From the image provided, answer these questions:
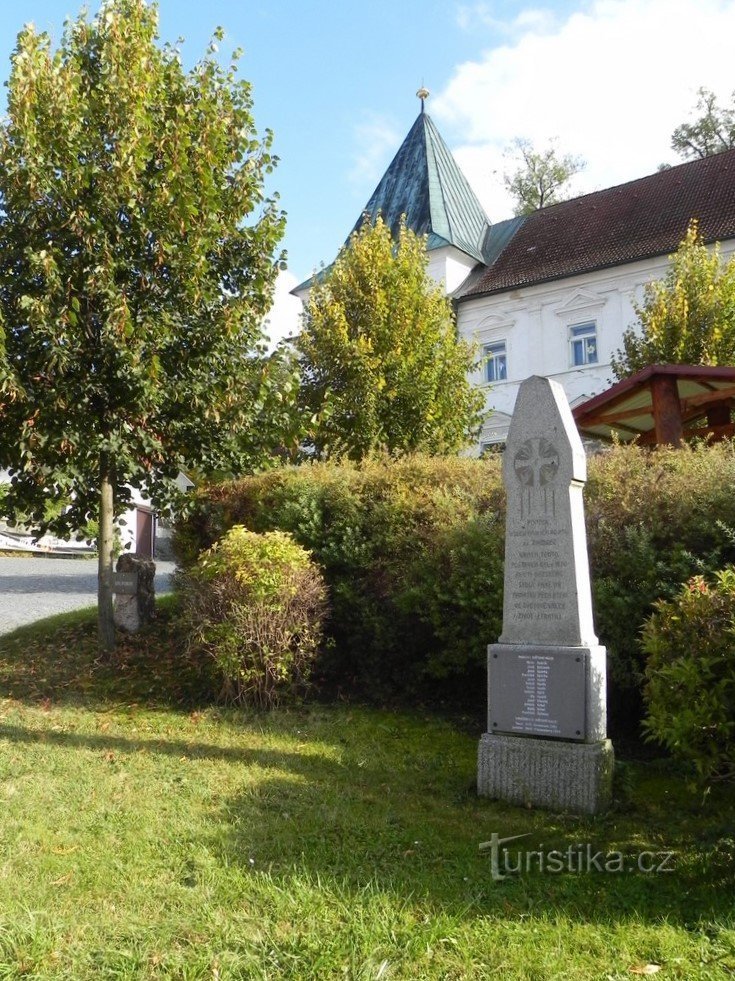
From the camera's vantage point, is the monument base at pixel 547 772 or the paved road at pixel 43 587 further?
the paved road at pixel 43 587

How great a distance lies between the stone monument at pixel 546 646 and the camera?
536 centimetres

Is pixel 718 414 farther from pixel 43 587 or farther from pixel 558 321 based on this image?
pixel 558 321

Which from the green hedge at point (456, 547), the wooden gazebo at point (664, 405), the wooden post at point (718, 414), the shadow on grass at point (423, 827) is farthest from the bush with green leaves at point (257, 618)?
the wooden post at point (718, 414)

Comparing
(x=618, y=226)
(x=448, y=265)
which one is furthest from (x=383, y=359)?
(x=448, y=265)

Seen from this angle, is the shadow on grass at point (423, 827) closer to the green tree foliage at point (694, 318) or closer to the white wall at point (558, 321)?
the green tree foliage at point (694, 318)

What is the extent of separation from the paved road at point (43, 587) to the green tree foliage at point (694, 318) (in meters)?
11.7

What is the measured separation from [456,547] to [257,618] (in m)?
1.93

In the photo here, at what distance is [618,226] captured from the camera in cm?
2916

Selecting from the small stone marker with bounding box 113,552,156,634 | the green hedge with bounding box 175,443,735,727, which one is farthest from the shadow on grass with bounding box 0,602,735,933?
the small stone marker with bounding box 113,552,156,634

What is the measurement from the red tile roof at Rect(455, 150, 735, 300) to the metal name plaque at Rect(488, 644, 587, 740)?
23.3 metres

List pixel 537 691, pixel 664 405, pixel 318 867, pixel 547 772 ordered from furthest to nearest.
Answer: pixel 664 405, pixel 537 691, pixel 547 772, pixel 318 867

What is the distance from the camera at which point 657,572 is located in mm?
6648

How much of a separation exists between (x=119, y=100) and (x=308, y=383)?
7191mm

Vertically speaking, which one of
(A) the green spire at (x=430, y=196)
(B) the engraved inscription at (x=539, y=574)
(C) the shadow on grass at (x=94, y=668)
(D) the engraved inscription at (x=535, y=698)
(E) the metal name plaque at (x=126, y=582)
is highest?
(A) the green spire at (x=430, y=196)
